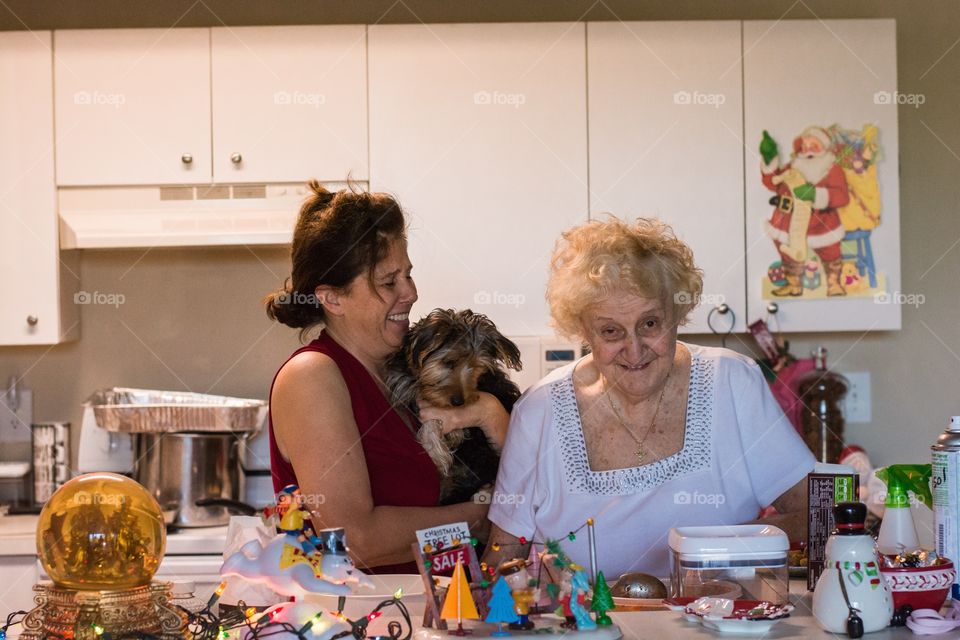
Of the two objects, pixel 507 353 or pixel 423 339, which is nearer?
pixel 423 339

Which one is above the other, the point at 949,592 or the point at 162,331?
the point at 162,331

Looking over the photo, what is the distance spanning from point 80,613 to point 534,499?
997mm

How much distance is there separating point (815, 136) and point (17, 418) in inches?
110

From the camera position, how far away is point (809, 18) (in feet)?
Result: 11.6

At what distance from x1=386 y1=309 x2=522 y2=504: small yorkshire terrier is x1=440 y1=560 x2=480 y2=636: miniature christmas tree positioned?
966 millimetres

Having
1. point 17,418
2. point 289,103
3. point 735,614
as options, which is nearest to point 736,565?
point 735,614

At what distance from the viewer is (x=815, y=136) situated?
323cm

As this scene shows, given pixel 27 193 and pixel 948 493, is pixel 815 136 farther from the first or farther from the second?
pixel 27 193

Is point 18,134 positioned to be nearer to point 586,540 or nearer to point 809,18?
point 586,540

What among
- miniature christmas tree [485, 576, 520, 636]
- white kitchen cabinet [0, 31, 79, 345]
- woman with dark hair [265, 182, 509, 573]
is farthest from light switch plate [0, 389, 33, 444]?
miniature christmas tree [485, 576, 520, 636]

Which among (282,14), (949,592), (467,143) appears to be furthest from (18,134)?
(949,592)

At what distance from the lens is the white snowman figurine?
52.9 inches

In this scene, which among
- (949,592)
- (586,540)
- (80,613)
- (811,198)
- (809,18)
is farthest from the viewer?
(809,18)

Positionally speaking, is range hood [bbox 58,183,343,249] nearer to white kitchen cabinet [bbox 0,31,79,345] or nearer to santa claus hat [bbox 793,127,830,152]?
white kitchen cabinet [bbox 0,31,79,345]
